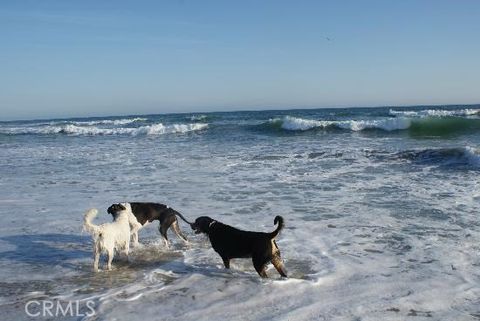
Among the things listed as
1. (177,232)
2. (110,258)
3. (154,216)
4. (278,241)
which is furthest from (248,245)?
(154,216)

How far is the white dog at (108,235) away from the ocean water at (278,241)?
22 centimetres

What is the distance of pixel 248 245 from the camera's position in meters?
5.80

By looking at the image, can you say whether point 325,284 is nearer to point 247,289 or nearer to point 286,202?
point 247,289

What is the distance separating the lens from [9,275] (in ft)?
19.7

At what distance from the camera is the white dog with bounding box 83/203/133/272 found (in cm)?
591

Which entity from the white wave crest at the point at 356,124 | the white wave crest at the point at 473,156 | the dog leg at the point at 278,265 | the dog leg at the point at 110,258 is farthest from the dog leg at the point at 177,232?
the white wave crest at the point at 356,124

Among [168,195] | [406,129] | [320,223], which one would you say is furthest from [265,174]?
[406,129]

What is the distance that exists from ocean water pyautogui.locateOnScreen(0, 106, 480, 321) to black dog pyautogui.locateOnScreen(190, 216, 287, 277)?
197 mm

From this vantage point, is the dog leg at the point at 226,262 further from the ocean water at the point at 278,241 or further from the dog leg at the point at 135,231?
the dog leg at the point at 135,231

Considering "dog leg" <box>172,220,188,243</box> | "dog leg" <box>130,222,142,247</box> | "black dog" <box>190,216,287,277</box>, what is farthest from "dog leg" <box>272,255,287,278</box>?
"dog leg" <box>130,222,142,247</box>

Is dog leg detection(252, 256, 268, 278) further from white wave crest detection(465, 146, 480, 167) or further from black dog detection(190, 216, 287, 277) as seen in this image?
white wave crest detection(465, 146, 480, 167)

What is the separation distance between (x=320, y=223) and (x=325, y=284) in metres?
2.82

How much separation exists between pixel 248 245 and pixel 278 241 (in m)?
1.53

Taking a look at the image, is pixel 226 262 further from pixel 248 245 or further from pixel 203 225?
pixel 203 225
